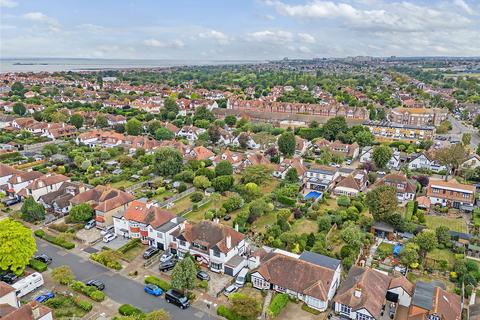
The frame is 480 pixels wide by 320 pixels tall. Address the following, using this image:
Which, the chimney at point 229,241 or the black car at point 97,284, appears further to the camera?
the chimney at point 229,241

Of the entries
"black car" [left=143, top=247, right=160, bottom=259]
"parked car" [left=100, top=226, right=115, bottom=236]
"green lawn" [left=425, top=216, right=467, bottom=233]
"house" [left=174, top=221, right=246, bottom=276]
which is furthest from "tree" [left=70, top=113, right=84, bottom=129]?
"green lawn" [left=425, top=216, right=467, bottom=233]

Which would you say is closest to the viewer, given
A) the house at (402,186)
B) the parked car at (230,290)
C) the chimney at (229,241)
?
the parked car at (230,290)

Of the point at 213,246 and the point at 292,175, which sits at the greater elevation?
the point at 292,175

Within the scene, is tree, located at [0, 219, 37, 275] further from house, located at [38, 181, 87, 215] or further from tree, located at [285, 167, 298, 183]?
tree, located at [285, 167, 298, 183]

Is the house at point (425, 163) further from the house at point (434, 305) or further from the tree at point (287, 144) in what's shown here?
the house at point (434, 305)

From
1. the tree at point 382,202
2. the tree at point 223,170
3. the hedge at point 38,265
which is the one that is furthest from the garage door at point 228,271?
the tree at point 223,170

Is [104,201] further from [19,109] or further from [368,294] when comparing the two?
[19,109]

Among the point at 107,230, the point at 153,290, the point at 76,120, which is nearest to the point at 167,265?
the point at 153,290
